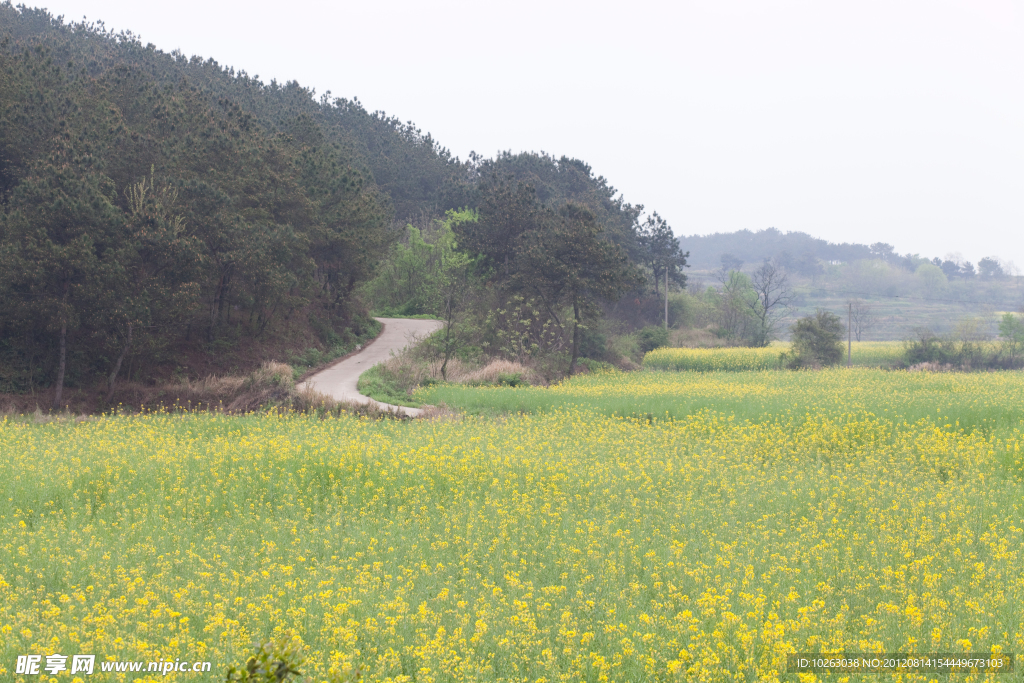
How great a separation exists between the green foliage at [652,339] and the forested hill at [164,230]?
14.6m

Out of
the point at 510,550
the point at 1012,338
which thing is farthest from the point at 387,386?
the point at 1012,338

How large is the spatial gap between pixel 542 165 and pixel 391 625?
2658 inches

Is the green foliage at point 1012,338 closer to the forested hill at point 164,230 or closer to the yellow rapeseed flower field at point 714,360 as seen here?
the yellow rapeseed flower field at point 714,360

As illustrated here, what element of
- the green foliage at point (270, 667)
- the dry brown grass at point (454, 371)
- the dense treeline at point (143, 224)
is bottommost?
the dry brown grass at point (454, 371)

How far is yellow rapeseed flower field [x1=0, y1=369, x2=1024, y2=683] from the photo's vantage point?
505cm

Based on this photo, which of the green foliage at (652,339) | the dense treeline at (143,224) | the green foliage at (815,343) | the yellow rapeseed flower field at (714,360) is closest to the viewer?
the dense treeline at (143,224)

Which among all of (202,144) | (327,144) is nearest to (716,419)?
(202,144)

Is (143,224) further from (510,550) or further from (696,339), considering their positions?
(696,339)

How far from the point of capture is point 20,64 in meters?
25.9

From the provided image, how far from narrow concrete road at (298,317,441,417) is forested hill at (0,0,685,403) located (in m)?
2.40

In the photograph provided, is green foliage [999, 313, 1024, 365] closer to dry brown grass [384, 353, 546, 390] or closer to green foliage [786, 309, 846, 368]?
green foliage [786, 309, 846, 368]

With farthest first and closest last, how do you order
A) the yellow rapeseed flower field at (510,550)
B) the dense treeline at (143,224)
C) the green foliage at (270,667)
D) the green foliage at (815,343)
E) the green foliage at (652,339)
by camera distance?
the green foliage at (652,339) < the green foliage at (815,343) < the dense treeline at (143,224) < the yellow rapeseed flower field at (510,550) < the green foliage at (270,667)

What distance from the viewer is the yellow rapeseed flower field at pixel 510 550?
5051 millimetres

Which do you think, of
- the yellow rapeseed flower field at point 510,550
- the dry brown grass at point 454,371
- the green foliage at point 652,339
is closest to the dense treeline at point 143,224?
the dry brown grass at point 454,371
